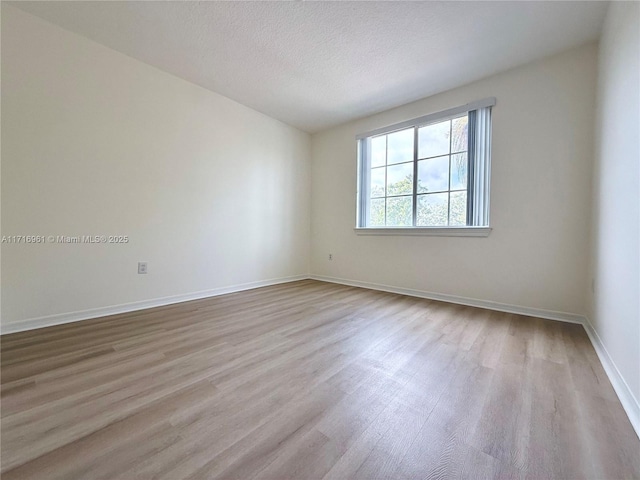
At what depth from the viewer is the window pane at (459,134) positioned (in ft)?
9.73

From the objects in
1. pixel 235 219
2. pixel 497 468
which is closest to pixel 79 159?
pixel 235 219

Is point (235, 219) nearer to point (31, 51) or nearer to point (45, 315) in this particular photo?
point (45, 315)

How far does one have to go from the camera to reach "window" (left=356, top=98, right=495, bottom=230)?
111 inches

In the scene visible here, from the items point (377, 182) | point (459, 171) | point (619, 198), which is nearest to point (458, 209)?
point (459, 171)

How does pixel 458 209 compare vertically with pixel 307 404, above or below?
above

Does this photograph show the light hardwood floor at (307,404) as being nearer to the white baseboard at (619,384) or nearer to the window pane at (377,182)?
the white baseboard at (619,384)

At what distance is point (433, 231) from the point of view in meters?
3.12

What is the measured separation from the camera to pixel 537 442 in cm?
96

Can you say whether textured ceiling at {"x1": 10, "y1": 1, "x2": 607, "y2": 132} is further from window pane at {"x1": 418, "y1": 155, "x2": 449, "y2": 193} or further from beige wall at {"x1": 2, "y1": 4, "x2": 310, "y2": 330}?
window pane at {"x1": 418, "y1": 155, "x2": 449, "y2": 193}

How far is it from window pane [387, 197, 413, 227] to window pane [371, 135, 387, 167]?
1.98 ft

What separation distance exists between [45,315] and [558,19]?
4793mm

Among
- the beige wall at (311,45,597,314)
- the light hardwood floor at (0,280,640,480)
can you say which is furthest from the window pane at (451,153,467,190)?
the light hardwood floor at (0,280,640,480)

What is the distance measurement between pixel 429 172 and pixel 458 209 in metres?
0.60

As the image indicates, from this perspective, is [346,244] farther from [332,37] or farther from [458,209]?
[332,37]
